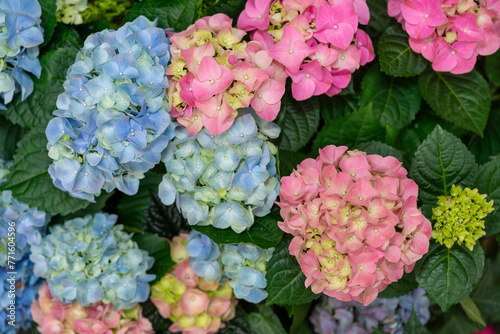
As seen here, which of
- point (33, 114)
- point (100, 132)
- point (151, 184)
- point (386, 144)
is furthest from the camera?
point (151, 184)

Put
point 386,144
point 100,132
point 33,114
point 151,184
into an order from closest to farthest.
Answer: point 100,132 < point 386,144 < point 33,114 < point 151,184

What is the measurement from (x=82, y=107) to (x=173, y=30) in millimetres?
250

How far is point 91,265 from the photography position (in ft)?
3.70

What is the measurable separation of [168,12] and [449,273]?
2.46 feet

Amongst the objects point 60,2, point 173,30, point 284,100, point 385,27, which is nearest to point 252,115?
point 284,100

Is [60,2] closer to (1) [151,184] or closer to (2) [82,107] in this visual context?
(2) [82,107]

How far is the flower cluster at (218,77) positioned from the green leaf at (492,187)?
1.42 feet

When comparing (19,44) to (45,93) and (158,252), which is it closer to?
(45,93)

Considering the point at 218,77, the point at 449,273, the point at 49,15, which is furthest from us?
the point at 49,15

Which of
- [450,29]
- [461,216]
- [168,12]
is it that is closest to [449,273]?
[461,216]

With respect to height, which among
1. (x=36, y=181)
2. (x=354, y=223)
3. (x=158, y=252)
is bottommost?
(x=158, y=252)

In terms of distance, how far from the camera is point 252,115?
99 centimetres

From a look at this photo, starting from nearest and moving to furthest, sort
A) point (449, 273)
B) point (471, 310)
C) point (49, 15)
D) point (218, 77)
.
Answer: point (218, 77) → point (449, 273) → point (49, 15) → point (471, 310)

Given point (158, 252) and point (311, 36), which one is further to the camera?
point (158, 252)
